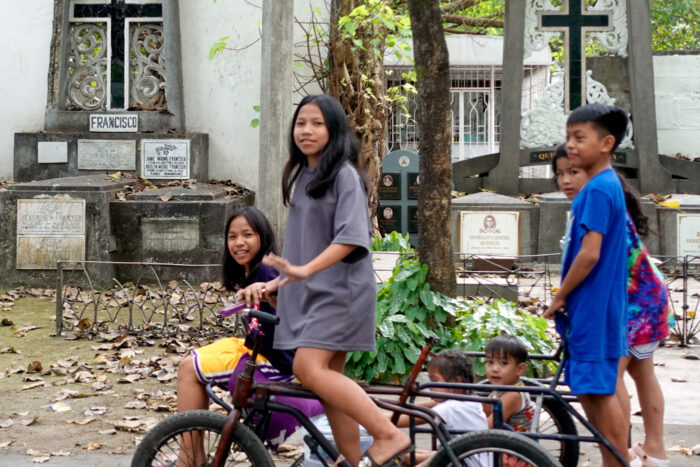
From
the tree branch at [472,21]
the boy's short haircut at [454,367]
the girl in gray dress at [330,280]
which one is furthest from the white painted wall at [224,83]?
the girl in gray dress at [330,280]

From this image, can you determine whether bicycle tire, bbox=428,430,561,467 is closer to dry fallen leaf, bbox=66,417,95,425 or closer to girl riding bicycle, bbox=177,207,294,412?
girl riding bicycle, bbox=177,207,294,412

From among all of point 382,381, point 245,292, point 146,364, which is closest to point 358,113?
point 146,364

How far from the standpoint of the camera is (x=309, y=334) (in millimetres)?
3506

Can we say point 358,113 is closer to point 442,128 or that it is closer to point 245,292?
point 442,128

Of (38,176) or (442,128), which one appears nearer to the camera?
(442,128)

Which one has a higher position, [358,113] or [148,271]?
[358,113]

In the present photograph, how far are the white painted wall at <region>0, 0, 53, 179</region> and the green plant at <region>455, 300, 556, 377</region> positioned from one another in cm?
936

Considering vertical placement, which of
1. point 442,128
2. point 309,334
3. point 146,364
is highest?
point 442,128

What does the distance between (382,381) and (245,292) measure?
108 inches

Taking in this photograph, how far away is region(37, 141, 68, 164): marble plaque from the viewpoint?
13117mm

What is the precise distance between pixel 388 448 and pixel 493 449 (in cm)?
39

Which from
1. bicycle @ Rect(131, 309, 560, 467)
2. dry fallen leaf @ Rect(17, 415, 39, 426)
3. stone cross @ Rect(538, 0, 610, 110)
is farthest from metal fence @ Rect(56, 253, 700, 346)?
stone cross @ Rect(538, 0, 610, 110)

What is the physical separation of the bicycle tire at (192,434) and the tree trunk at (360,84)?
8659 mm

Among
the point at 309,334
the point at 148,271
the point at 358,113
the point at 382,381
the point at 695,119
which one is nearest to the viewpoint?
the point at 309,334
